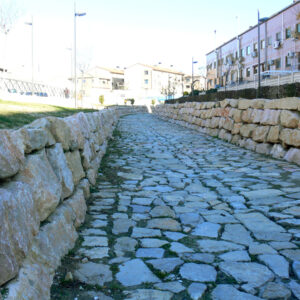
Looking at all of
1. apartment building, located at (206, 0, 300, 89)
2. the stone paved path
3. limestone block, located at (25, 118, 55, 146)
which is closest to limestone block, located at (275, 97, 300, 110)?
the stone paved path

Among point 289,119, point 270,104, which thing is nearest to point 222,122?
point 270,104

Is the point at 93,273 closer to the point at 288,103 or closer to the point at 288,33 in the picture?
the point at 288,103

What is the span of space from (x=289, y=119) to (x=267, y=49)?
32.2 meters

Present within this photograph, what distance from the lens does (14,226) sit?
1.95 m

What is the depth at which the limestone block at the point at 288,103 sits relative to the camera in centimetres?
695

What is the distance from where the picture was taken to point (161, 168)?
273 inches

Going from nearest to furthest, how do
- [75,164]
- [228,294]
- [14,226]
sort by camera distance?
[14,226] → [228,294] → [75,164]

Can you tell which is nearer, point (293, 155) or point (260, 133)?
point (293, 155)

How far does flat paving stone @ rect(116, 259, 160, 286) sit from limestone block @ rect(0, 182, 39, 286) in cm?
71

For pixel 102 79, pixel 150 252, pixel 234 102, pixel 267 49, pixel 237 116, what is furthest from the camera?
pixel 102 79

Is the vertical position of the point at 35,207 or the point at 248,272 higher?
the point at 35,207

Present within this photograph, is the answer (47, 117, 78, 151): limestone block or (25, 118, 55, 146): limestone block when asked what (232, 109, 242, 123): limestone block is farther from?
(25, 118, 55, 146): limestone block

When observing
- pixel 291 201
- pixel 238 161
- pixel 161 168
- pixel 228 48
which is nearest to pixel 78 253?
pixel 291 201

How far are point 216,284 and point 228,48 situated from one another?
49.6m
